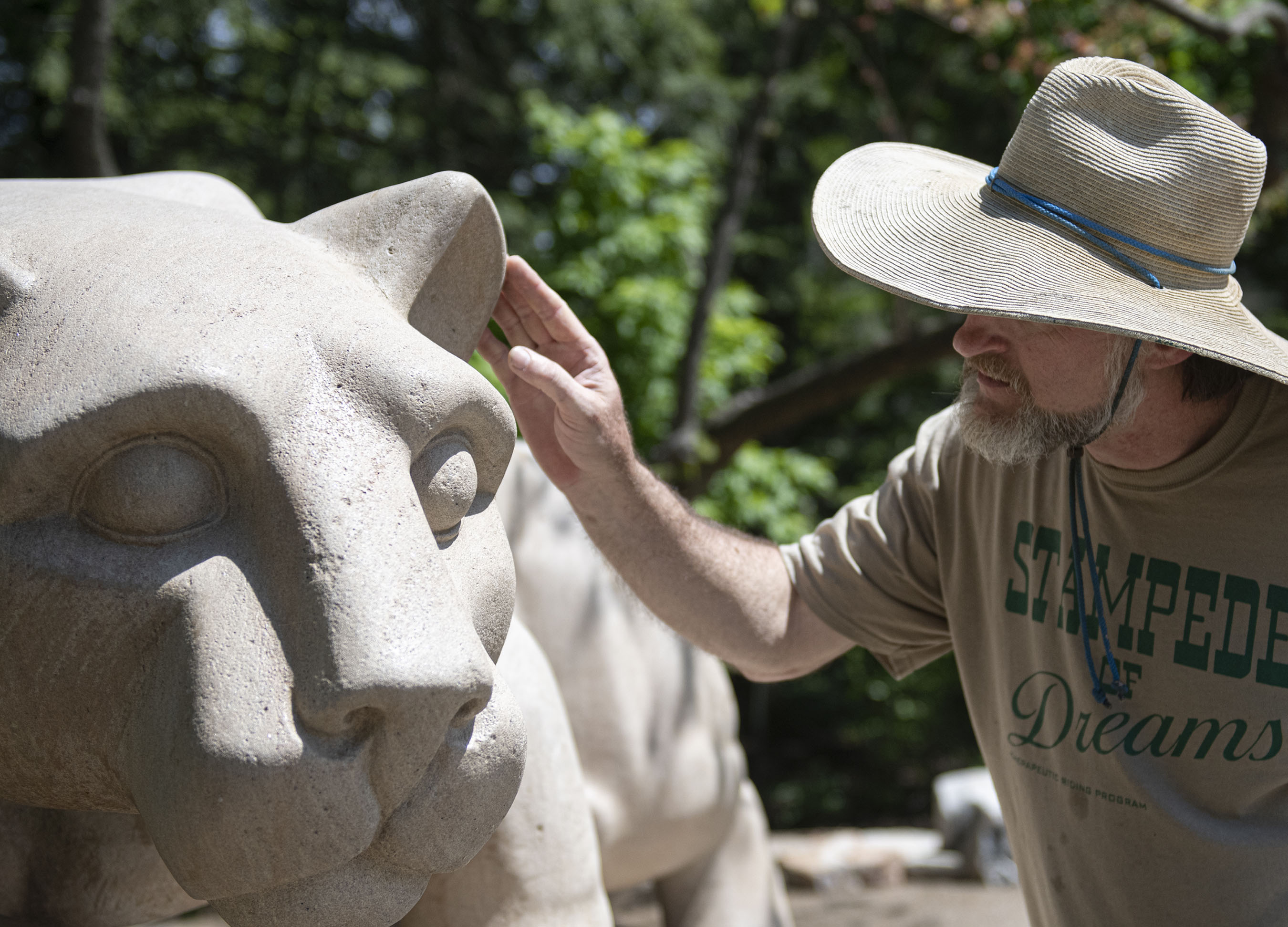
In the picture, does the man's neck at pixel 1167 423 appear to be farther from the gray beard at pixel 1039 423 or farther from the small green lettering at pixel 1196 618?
the small green lettering at pixel 1196 618

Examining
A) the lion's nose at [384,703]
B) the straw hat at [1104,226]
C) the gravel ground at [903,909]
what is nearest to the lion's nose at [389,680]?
the lion's nose at [384,703]

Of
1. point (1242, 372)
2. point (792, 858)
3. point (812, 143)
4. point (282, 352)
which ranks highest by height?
point (282, 352)

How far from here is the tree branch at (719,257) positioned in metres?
5.15

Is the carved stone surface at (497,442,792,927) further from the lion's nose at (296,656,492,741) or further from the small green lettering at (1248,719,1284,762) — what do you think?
the lion's nose at (296,656,492,741)

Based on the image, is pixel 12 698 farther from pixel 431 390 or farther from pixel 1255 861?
pixel 1255 861

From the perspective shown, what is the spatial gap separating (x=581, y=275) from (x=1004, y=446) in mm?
3408

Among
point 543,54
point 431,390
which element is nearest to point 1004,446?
point 431,390

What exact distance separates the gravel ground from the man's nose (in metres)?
3.37

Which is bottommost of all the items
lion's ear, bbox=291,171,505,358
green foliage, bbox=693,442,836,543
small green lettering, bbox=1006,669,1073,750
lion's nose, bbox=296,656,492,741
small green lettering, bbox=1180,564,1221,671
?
green foliage, bbox=693,442,836,543

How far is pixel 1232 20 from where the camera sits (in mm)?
5074

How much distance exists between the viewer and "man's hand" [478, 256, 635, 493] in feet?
6.48

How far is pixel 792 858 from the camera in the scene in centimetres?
583

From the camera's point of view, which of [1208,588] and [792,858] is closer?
[1208,588]

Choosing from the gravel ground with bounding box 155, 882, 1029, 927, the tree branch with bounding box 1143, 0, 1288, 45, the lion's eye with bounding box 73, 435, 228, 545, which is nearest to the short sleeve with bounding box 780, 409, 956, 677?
the lion's eye with bounding box 73, 435, 228, 545
